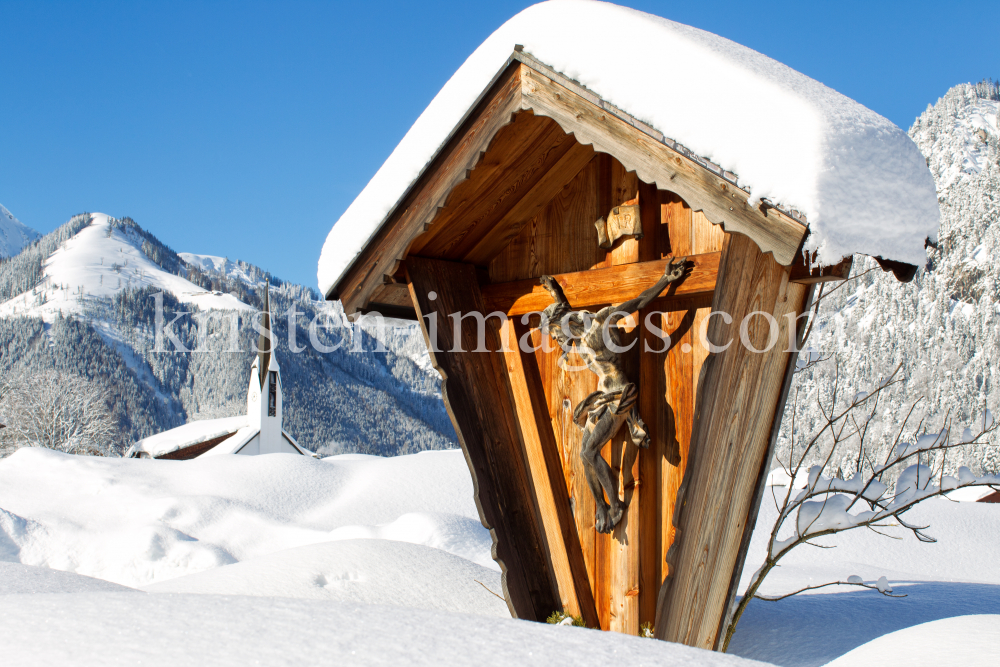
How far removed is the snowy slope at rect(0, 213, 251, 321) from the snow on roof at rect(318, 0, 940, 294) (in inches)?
5106

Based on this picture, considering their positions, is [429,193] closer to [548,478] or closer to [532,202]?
[532,202]

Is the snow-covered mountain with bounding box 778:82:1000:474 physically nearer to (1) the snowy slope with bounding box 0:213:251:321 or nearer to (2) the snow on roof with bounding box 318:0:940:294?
(2) the snow on roof with bounding box 318:0:940:294

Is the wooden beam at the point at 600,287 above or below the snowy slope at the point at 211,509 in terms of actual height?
above

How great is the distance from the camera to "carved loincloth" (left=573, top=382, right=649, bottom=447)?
349cm

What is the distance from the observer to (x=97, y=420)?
121ft

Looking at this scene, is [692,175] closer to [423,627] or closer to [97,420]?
[423,627]

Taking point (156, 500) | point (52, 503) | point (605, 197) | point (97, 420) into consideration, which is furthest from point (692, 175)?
point (97, 420)

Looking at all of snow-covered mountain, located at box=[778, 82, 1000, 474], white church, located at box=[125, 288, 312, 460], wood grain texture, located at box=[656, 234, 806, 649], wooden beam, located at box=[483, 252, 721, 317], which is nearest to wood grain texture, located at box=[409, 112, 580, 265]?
wooden beam, located at box=[483, 252, 721, 317]

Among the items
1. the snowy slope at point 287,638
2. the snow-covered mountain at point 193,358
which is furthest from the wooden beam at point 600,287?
the snow-covered mountain at point 193,358

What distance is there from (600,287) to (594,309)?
0.14 m

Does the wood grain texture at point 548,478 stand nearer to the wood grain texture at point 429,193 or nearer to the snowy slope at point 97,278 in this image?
the wood grain texture at point 429,193

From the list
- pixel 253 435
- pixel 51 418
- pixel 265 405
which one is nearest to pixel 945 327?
pixel 265 405

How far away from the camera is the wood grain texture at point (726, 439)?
2.99m

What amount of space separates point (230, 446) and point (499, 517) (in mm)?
35440
